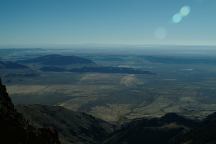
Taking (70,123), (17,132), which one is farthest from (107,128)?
(17,132)

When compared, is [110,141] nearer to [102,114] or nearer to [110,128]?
[110,128]

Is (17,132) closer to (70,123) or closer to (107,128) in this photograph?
(70,123)

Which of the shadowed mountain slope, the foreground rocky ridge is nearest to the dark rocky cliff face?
the foreground rocky ridge

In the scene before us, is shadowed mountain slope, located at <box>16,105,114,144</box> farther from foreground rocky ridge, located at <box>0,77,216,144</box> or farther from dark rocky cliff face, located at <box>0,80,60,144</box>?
dark rocky cliff face, located at <box>0,80,60,144</box>

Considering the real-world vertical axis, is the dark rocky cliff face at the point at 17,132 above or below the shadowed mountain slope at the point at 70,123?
above

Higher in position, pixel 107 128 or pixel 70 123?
pixel 70 123

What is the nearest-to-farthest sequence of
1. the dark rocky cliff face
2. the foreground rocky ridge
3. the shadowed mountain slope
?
the dark rocky cliff face, the foreground rocky ridge, the shadowed mountain slope

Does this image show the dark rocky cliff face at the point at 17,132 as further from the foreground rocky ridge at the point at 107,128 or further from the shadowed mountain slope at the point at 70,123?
the shadowed mountain slope at the point at 70,123

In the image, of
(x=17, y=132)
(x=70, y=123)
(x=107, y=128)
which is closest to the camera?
(x=17, y=132)

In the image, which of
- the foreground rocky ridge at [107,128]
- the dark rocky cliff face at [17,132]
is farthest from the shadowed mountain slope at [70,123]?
the dark rocky cliff face at [17,132]
